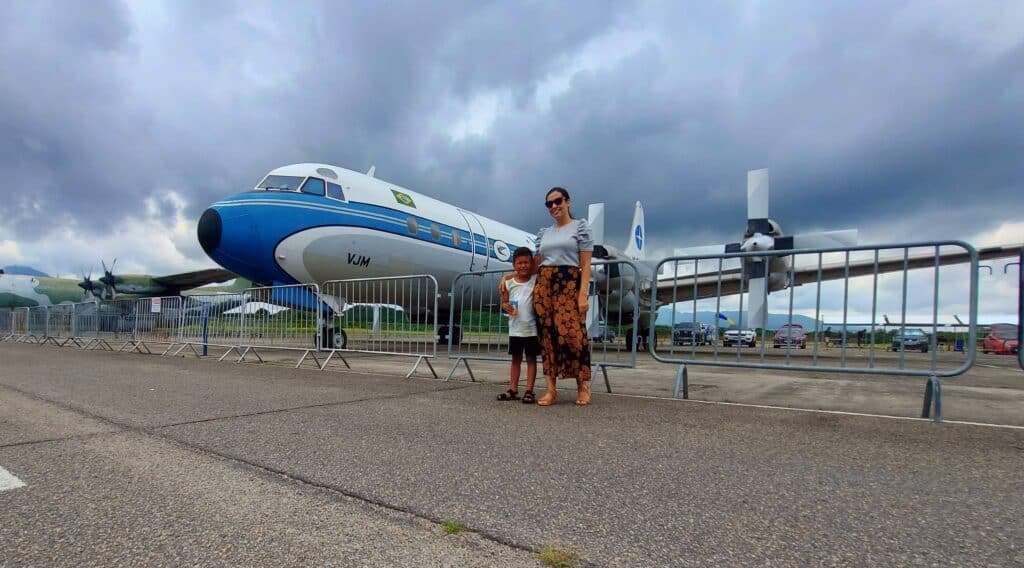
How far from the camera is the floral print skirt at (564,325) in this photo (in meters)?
4.04

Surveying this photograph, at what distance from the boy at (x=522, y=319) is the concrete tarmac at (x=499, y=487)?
0.66 metres

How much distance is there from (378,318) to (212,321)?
4163 millimetres

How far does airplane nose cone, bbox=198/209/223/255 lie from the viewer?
855cm

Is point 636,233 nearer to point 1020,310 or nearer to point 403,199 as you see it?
point 403,199

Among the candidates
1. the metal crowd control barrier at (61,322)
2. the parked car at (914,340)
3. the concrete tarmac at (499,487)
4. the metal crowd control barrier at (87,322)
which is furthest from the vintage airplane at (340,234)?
the metal crowd control barrier at (61,322)

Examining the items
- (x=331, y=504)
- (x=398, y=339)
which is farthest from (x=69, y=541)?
(x=398, y=339)

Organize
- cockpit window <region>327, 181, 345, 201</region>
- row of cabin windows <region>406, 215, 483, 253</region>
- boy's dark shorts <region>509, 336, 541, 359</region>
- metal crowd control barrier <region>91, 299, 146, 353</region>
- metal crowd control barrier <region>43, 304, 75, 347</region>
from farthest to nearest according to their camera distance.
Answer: metal crowd control barrier <region>43, 304, 75, 347</region> < metal crowd control barrier <region>91, 299, 146, 353</region> < row of cabin windows <region>406, 215, 483, 253</region> < cockpit window <region>327, 181, 345, 201</region> < boy's dark shorts <region>509, 336, 541, 359</region>

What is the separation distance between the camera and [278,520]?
5.37ft

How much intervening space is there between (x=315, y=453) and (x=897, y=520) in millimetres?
2346

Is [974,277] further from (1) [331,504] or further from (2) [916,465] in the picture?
(1) [331,504]

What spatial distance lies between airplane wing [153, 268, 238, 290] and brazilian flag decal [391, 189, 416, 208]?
2630cm

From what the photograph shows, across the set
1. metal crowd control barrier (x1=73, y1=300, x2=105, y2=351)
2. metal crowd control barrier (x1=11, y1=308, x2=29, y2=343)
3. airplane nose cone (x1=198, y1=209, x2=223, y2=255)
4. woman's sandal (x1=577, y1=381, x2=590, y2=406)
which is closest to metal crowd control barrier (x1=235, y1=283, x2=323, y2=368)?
airplane nose cone (x1=198, y1=209, x2=223, y2=255)

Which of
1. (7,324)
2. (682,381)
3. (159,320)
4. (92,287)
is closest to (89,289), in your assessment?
(92,287)

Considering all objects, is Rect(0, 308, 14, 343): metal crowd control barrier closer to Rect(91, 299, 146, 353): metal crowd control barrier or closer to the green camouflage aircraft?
Rect(91, 299, 146, 353): metal crowd control barrier
